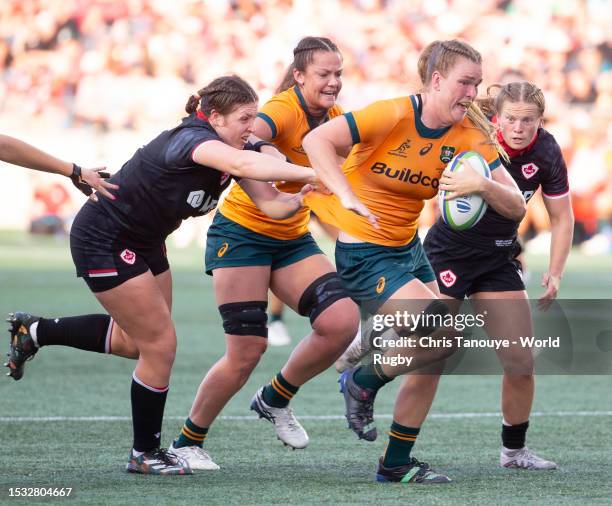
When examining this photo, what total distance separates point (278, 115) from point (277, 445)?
5.57 feet

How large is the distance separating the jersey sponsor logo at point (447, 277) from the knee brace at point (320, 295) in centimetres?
48

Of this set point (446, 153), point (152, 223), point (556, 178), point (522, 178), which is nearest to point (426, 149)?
point (446, 153)

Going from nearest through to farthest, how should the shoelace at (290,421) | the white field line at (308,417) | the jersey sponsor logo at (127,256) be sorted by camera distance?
the jersey sponsor logo at (127,256) < the shoelace at (290,421) < the white field line at (308,417)

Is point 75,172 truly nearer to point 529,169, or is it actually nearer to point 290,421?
point 290,421

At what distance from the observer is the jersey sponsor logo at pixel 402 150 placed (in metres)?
5.27

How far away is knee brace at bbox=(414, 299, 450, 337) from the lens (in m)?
5.14

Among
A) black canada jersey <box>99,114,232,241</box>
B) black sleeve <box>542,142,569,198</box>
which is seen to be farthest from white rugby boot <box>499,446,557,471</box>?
black canada jersey <box>99,114,232,241</box>

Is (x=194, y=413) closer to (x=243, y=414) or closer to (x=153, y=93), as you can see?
(x=243, y=414)

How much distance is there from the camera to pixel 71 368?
9070 mm

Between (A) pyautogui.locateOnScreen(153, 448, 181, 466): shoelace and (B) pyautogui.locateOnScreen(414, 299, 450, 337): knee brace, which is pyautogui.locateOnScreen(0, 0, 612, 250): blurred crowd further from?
(B) pyautogui.locateOnScreen(414, 299, 450, 337): knee brace

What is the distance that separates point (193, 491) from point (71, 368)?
4251 mm

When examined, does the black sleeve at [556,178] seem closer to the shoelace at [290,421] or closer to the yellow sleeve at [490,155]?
the yellow sleeve at [490,155]

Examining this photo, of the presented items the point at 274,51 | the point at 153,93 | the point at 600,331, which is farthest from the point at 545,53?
the point at 600,331

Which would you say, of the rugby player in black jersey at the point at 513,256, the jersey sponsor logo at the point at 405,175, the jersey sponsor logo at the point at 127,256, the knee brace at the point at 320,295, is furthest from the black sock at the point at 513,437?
the jersey sponsor logo at the point at 127,256
